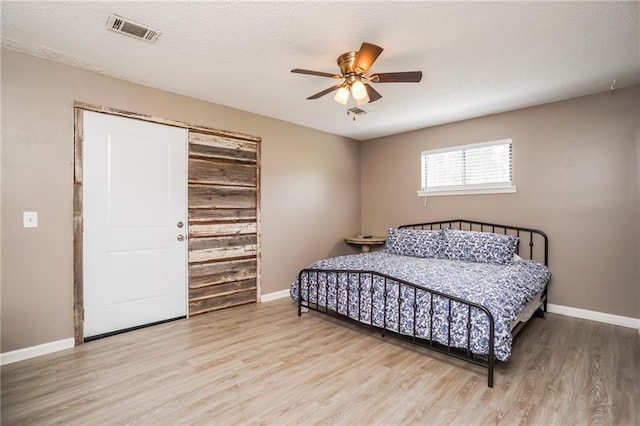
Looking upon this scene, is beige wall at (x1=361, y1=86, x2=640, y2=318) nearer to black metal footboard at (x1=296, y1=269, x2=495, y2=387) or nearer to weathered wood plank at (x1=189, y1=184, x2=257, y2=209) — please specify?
black metal footboard at (x1=296, y1=269, x2=495, y2=387)

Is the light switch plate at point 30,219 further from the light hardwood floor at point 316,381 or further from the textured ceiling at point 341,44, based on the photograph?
the textured ceiling at point 341,44

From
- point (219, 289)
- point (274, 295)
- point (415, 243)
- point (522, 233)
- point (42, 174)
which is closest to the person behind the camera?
point (42, 174)

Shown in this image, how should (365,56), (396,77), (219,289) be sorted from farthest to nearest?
(219,289) → (396,77) → (365,56)

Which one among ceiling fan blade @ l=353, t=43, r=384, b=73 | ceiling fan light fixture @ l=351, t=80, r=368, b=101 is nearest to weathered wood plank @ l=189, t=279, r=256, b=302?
ceiling fan light fixture @ l=351, t=80, r=368, b=101

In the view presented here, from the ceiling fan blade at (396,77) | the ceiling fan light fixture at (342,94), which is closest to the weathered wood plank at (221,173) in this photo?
the ceiling fan light fixture at (342,94)

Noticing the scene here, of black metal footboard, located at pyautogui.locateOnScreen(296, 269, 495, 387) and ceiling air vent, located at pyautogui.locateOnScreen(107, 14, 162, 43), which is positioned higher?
ceiling air vent, located at pyautogui.locateOnScreen(107, 14, 162, 43)

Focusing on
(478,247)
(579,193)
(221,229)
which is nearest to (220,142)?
(221,229)

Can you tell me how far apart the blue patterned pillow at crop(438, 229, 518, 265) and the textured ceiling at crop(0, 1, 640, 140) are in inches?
62.5

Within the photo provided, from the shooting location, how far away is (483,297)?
2275 millimetres

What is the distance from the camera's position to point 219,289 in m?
3.71

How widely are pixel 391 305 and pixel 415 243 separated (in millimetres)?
1586

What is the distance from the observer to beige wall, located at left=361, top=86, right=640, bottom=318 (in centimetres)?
315

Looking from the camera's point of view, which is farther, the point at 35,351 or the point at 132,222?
the point at 132,222

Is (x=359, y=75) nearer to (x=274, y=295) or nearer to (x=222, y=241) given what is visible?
(x=222, y=241)
